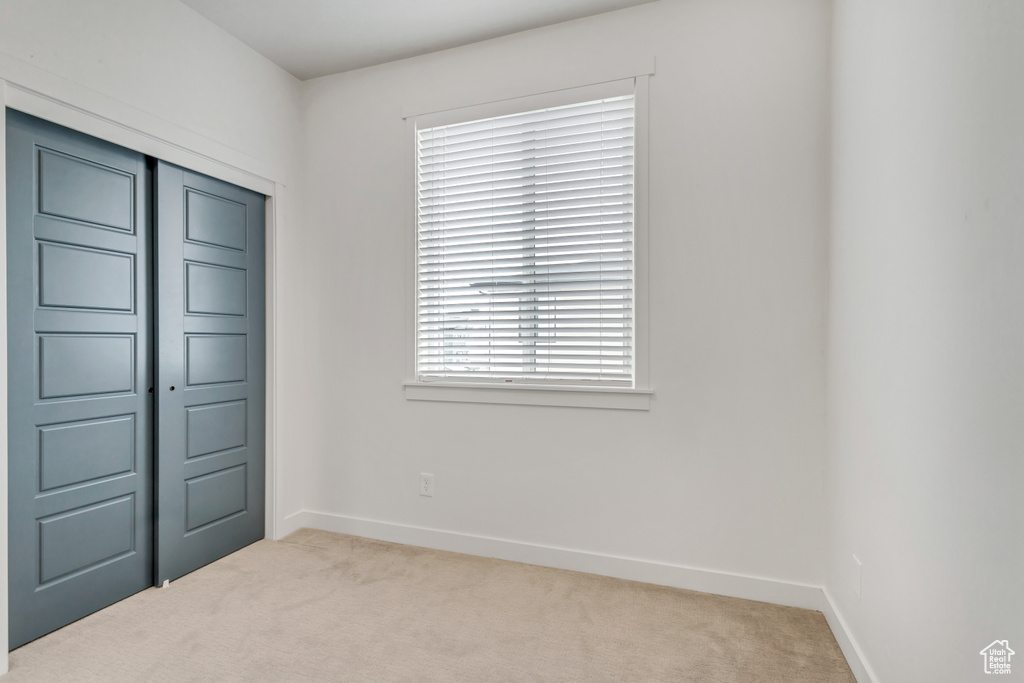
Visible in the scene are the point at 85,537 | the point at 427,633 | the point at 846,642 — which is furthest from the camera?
the point at 85,537

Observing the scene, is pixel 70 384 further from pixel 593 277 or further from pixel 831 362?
pixel 831 362

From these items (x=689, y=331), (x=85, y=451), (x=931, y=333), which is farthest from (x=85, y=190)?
(x=931, y=333)

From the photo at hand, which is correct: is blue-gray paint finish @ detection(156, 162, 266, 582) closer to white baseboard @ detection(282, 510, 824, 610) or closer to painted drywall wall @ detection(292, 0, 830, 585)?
white baseboard @ detection(282, 510, 824, 610)

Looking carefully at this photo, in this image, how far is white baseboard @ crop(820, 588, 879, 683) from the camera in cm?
175

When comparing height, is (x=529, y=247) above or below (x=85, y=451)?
above

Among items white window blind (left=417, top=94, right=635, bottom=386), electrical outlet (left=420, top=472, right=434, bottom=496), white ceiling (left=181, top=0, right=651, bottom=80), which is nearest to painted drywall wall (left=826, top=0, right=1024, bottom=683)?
white window blind (left=417, top=94, right=635, bottom=386)

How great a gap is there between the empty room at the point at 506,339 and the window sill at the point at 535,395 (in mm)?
16

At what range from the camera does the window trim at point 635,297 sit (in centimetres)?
257

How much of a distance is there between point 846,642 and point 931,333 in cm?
131

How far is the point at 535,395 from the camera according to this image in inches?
110

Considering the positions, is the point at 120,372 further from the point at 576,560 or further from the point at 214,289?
the point at 576,560

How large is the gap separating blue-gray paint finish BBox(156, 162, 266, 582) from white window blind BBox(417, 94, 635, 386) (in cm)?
102

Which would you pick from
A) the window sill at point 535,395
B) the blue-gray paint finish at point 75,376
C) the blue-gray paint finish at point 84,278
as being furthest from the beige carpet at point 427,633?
the blue-gray paint finish at point 84,278

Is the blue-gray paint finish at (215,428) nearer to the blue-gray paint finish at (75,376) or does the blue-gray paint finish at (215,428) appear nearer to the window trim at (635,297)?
the blue-gray paint finish at (75,376)
